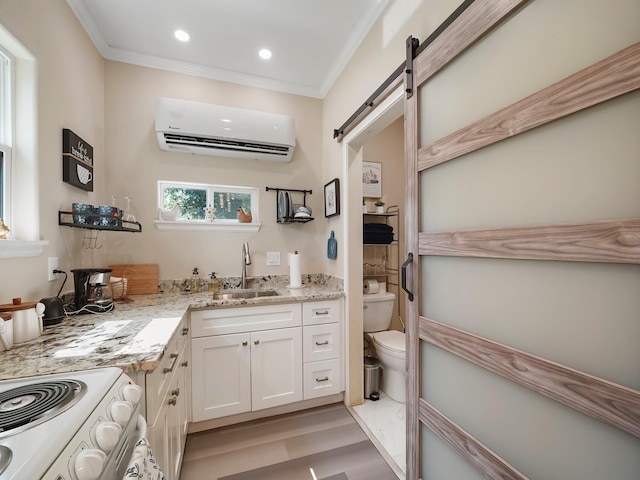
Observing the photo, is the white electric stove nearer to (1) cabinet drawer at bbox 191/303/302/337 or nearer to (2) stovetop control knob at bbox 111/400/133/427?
(2) stovetop control knob at bbox 111/400/133/427

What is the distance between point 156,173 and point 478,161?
2359 mm

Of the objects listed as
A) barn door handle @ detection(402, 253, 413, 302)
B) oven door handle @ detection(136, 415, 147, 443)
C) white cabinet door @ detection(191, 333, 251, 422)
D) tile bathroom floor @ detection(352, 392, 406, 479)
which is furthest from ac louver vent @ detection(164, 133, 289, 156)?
tile bathroom floor @ detection(352, 392, 406, 479)

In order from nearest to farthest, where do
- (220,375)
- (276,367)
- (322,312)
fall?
(220,375), (276,367), (322,312)

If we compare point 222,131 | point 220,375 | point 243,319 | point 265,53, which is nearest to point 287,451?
point 220,375

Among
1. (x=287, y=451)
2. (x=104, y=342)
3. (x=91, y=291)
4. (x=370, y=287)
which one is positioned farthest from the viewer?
(x=370, y=287)

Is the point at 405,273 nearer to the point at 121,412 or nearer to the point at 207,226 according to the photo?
the point at 121,412

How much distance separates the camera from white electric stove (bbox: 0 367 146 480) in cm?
50

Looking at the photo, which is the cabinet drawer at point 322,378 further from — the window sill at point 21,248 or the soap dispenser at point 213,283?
the window sill at point 21,248

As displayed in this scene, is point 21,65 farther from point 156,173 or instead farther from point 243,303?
point 243,303

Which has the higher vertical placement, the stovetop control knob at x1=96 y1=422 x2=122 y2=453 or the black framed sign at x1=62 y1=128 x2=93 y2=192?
the black framed sign at x1=62 y1=128 x2=93 y2=192

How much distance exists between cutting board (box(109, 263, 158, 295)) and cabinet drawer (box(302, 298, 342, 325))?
125 centimetres

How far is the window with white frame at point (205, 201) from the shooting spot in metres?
2.31

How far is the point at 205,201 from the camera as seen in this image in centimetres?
243

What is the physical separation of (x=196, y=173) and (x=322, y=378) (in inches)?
80.2
